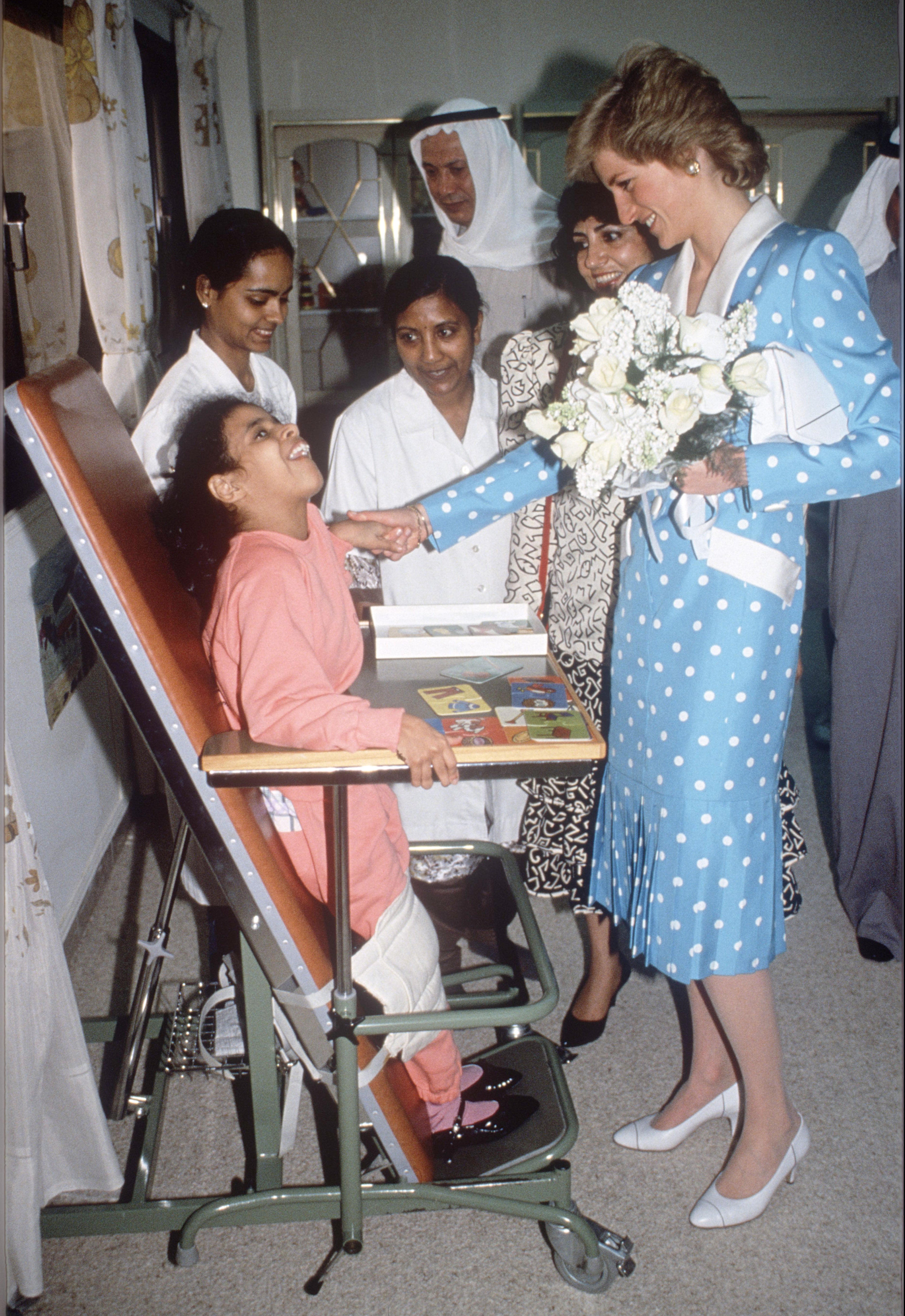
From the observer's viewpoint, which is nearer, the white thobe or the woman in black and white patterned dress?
the woman in black and white patterned dress

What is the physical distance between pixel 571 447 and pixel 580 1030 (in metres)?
1.31

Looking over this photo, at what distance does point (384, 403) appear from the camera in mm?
2146

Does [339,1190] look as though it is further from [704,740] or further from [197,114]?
[197,114]

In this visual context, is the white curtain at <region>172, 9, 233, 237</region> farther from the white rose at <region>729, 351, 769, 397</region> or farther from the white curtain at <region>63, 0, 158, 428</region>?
the white rose at <region>729, 351, 769, 397</region>

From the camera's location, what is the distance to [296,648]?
48.4 inches

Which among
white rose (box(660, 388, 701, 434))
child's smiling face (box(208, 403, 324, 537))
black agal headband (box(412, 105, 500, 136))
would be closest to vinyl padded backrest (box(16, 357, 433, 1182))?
child's smiling face (box(208, 403, 324, 537))

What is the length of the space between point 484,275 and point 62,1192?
257cm

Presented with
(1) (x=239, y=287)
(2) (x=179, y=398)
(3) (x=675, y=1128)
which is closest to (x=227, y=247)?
(1) (x=239, y=287)

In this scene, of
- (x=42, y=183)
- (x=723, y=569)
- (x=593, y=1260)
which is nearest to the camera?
(x=723, y=569)

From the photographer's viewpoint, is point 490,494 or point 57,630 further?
point 57,630

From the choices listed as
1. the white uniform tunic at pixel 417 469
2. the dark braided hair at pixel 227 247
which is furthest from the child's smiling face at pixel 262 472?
the dark braided hair at pixel 227 247

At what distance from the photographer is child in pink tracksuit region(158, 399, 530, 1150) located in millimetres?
1178

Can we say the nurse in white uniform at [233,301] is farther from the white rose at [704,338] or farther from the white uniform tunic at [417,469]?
the white rose at [704,338]

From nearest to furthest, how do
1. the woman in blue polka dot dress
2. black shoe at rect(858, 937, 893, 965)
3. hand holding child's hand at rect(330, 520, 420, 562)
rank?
the woman in blue polka dot dress → hand holding child's hand at rect(330, 520, 420, 562) → black shoe at rect(858, 937, 893, 965)
